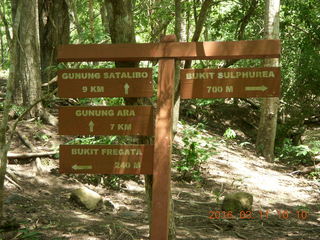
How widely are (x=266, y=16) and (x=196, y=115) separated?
4686 mm

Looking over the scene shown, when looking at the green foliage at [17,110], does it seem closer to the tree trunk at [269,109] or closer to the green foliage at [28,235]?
the green foliage at [28,235]

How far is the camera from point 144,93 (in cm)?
393

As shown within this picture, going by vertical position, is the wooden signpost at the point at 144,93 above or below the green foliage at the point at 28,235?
above

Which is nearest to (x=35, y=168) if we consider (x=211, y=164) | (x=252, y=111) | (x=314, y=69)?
(x=211, y=164)

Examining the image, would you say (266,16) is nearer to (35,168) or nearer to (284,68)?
(284,68)

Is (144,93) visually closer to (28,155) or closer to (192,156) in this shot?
(192,156)

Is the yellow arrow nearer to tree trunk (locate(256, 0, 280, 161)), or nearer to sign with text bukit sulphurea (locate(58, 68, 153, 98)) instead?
sign with text bukit sulphurea (locate(58, 68, 153, 98))

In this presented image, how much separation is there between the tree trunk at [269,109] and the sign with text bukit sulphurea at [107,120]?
282 inches

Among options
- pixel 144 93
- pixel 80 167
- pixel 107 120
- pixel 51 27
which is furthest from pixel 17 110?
pixel 144 93

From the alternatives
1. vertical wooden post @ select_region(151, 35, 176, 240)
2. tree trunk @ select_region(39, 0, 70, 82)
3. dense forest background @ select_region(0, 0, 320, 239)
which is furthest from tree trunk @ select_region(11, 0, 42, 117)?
vertical wooden post @ select_region(151, 35, 176, 240)

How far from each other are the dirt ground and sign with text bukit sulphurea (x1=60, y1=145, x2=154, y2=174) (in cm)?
123

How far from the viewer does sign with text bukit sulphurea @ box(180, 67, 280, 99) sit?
3.83m

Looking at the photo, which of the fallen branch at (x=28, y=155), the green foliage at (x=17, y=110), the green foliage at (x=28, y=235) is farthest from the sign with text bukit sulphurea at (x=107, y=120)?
the green foliage at (x=17, y=110)

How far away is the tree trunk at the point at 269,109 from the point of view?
10.2 metres
